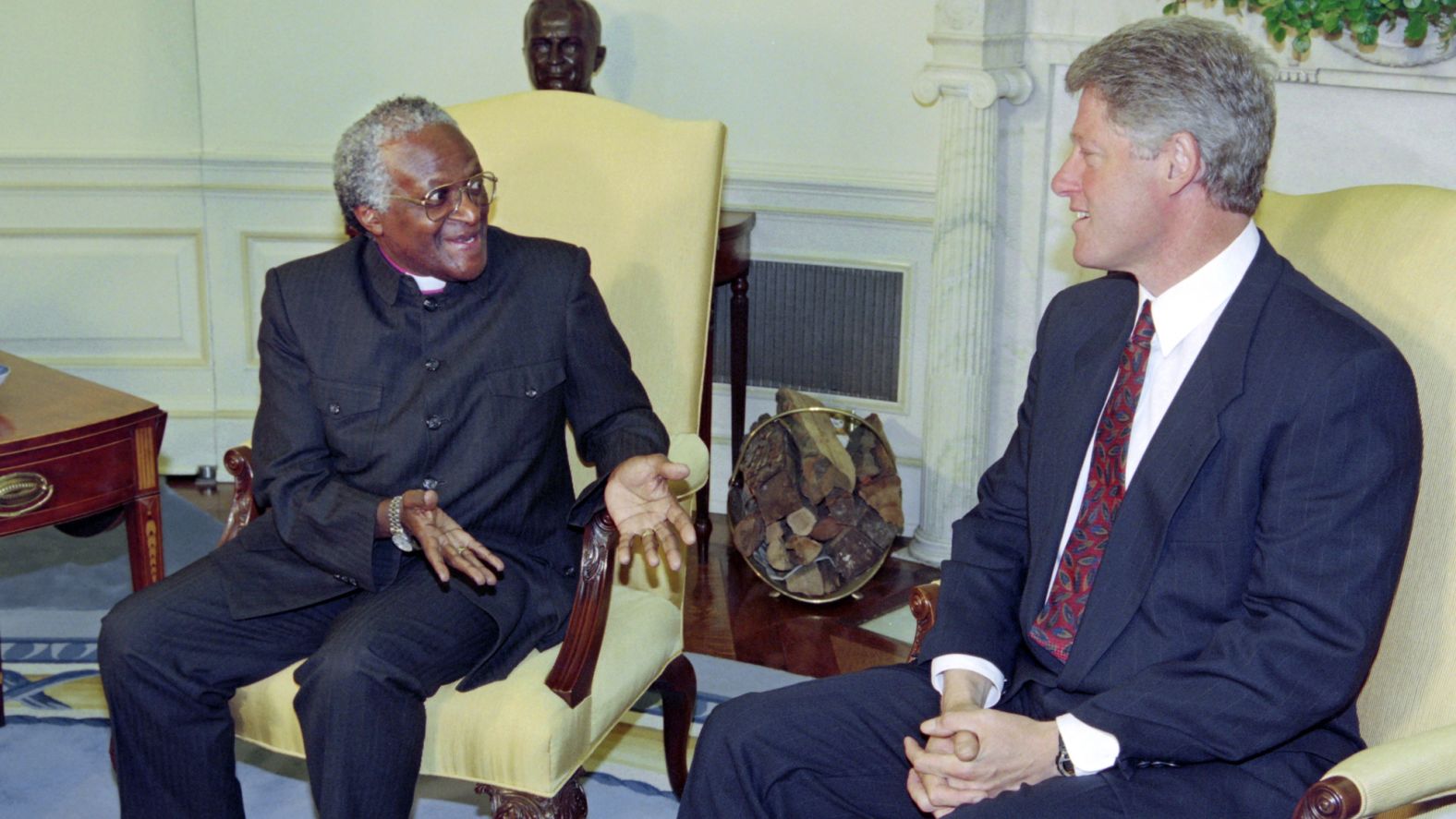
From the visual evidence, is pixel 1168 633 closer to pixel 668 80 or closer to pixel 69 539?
pixel 668 80

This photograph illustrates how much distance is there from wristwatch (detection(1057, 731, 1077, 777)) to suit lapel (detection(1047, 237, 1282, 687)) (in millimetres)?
114

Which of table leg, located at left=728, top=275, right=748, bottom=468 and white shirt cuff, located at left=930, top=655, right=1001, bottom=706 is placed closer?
white shirt cuff, located at left=930, top=655, right=1001, bottom=706

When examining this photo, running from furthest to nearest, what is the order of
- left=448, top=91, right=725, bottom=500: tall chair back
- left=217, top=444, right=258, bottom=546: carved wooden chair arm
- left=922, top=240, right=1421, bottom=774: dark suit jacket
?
left=448, top=91, right=725, bottom=500: tall chair back, left=217, top=444, right=258, bottom=546: carved wooden chair arm, left=922, top=240, right=1421, bottom=774: dark suit jacket

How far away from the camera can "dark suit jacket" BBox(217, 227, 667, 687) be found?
2611mm

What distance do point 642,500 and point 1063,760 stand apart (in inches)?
32.2

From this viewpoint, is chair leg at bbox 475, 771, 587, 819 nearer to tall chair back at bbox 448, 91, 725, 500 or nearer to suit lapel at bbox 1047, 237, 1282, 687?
tall chair back at bbox 448, 91, 725, 500

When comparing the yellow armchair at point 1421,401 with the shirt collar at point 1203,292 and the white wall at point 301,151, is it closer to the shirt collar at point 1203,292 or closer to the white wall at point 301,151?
the shirt collar at point 1203,292

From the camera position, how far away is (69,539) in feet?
14.2

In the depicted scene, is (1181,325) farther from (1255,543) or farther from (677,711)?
(677,711)

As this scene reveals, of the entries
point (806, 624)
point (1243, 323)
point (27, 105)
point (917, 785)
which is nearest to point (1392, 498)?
point (1243, 323)

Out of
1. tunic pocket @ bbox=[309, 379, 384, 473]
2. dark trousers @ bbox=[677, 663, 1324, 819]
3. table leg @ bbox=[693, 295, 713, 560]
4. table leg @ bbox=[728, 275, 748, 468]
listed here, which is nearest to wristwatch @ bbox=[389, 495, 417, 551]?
tunic pocket @ bbox=[309, 379, 384, 473]

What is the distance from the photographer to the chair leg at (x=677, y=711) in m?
2.90

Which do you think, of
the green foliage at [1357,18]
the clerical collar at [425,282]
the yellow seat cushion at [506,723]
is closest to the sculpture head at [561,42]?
the clerical collar at [425,282]

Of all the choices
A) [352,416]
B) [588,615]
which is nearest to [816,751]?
[588,615]
